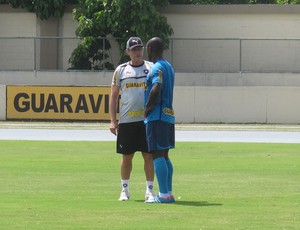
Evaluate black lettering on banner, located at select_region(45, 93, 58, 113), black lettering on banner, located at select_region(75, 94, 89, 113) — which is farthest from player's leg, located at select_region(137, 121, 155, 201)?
black lettering on banner, located at select_region(45, 93, 58, 113)

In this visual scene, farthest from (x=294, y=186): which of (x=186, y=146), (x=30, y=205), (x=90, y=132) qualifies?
(x=90, y=132)

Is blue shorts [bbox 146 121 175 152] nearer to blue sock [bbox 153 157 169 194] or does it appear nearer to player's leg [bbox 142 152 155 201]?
blue sock [bbox 153 157 169 194]

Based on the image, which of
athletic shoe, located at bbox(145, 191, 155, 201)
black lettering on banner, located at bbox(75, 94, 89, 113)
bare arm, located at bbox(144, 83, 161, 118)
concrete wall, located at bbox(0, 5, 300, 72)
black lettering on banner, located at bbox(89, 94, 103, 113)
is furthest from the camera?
concrete wall, located at bbox(0, 5, 300, 72)

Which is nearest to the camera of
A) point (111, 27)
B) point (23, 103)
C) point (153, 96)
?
point (153, 96)

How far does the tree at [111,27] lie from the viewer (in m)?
40.1

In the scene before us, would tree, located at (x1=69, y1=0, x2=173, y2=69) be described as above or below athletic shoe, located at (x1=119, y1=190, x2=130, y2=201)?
above

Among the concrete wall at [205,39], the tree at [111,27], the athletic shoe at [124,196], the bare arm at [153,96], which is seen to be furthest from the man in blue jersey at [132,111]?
the concrete wall at [205,39]

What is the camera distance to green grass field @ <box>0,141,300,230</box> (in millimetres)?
10023

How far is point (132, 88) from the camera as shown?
12.0 m

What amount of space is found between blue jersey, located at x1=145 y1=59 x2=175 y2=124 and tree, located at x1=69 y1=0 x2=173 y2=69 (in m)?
27.9

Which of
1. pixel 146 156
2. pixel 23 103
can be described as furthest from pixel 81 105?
pixel 146 156

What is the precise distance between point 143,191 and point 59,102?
77.7 feet

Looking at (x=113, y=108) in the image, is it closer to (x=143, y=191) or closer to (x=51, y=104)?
(x=143, y=191)

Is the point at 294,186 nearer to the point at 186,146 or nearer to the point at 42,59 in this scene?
the point at 186,146
